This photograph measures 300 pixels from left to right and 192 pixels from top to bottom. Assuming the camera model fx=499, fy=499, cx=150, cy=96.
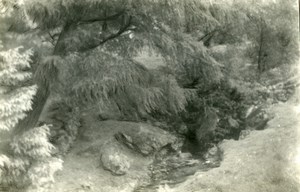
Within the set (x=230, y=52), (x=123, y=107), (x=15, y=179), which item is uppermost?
(x=230, y=52)

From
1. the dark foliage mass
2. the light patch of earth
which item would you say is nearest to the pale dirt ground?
the light patch of earth

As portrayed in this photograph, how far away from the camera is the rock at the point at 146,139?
5.50 meters

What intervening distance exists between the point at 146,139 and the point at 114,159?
425mm

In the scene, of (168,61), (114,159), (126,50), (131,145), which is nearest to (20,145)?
(114,159)

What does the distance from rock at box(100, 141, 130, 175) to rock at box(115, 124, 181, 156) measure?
10 cm

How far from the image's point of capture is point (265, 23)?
5680mm

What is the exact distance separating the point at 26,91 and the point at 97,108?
2.59 ft

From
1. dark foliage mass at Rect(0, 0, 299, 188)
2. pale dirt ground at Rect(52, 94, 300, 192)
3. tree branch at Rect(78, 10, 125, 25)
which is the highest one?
tree branch at Rect(78, 10, 125, 25)

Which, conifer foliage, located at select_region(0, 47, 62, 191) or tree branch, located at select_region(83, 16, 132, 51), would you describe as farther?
tree branch, located at select_region(83, 16, 132, 51)

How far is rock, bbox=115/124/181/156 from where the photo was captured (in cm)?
550

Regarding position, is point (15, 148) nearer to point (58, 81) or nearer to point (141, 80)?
point (58, 81)

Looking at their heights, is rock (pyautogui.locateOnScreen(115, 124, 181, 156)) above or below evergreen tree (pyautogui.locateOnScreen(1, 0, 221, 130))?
below

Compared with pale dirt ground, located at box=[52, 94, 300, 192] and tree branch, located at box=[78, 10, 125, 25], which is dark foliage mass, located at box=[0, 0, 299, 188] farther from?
pale dirt ground, located at box=[52, 94, 300, 192]

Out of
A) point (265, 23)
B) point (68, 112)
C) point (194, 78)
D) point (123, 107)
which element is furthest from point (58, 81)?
point (265, 23)
